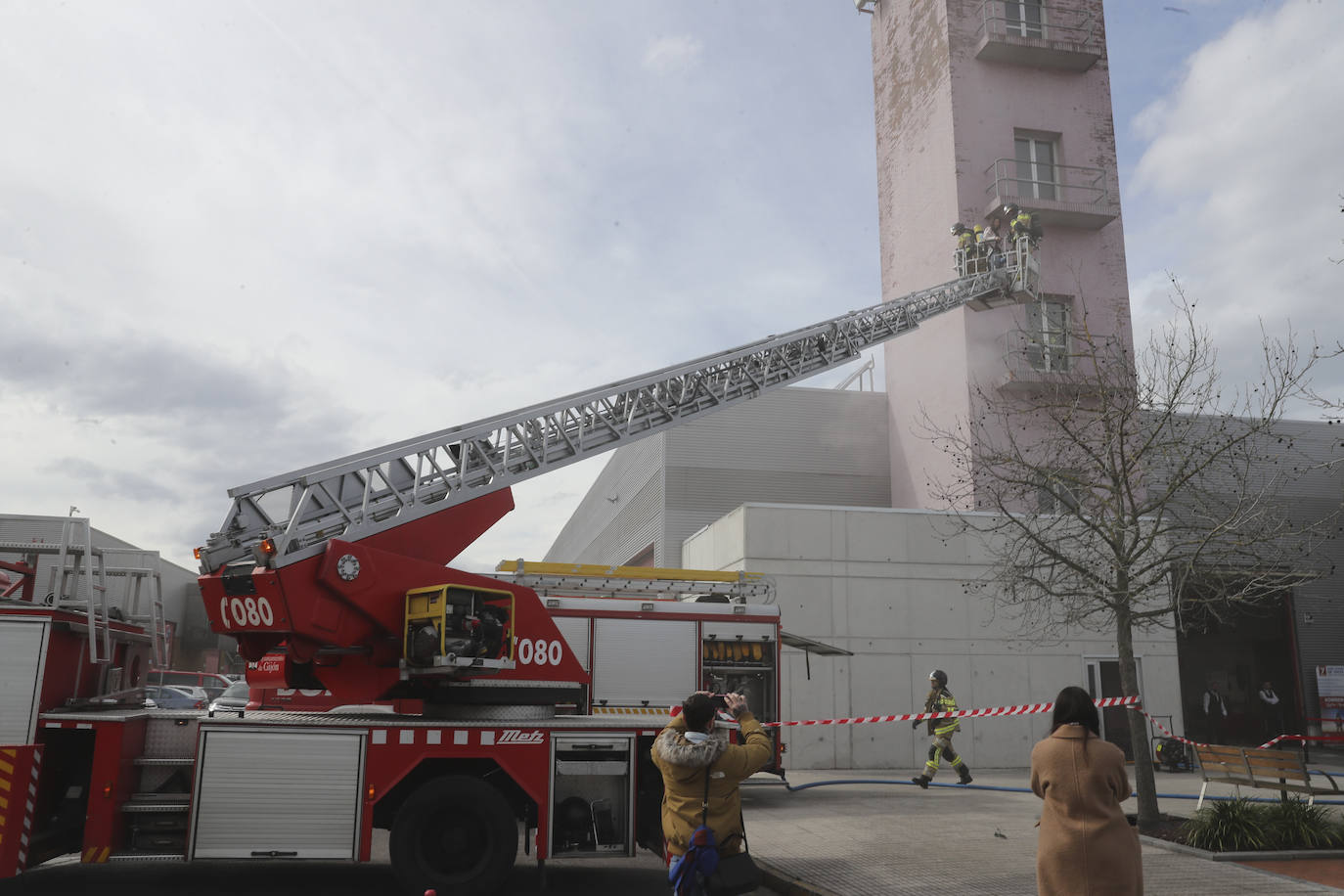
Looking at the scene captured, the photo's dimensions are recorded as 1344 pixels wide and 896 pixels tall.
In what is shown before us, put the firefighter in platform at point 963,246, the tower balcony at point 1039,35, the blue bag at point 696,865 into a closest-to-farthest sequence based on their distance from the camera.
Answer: the blue bag at point 696,865, the firefighter in platform at point 963,246, the tower balcony at point 1039,35

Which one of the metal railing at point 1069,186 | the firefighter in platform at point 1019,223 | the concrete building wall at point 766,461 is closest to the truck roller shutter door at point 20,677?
the concrete building wall at point 766,461

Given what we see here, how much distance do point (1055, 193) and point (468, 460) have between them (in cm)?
2113

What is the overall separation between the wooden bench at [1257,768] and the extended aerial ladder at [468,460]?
6.94m

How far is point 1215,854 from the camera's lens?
8703 millimetres

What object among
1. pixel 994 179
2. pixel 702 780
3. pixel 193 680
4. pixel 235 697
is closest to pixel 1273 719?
pixel 994 179

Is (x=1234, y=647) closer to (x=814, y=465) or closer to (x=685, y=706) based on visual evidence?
(x=814, y=465)

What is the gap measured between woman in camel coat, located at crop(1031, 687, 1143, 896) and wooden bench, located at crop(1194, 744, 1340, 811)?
6389 millimetres

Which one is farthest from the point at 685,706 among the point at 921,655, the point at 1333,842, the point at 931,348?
the point at 931,348

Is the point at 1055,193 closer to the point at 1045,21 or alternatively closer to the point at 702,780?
the point at 1045,21

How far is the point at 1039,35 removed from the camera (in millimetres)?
25844

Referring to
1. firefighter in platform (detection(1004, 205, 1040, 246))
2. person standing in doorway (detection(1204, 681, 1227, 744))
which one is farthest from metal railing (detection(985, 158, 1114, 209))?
person standing in doorway (detection(1204, 681, 1227, 744))

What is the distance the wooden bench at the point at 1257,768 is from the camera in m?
9.86

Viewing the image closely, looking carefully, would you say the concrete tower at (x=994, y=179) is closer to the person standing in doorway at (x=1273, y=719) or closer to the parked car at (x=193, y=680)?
the person standing in doorway at (x=1273, y=719)

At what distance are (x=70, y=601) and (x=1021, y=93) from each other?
2466cm
